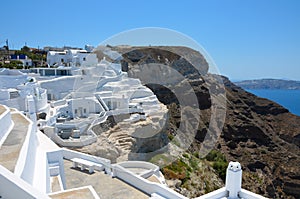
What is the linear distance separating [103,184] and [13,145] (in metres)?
2.76

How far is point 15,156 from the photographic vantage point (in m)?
3.67

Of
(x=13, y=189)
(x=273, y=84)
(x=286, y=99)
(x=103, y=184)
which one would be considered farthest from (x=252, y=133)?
(x=273, y=84)

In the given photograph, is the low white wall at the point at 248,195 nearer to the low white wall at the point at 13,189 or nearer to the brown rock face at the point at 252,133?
the low white wall at the point at 13,189

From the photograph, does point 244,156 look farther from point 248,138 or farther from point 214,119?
point 214,119

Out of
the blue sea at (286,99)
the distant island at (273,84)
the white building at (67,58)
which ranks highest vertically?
the white building at (67,58)

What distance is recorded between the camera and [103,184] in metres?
6.30

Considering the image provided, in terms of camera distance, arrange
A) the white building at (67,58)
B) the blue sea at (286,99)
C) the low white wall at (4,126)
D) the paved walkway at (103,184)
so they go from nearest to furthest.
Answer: the low white wall at (4,126), the paved walkway at (103,184), the white building at (67,58), the blue sea at (286,99)

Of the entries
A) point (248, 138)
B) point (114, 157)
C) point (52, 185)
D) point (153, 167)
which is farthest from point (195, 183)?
point (248, 138)

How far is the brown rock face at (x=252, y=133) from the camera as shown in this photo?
25.8 m

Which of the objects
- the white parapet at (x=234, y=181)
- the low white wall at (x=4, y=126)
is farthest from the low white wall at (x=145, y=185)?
the low white wall at (x=4, y=126)

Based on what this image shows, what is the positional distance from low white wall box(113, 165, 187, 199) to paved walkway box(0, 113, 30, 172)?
8.48 feet

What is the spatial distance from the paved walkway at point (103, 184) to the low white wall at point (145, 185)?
120 mm

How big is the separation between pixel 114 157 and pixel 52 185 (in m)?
8.18

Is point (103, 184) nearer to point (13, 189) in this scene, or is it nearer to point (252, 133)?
point (13, 189)
